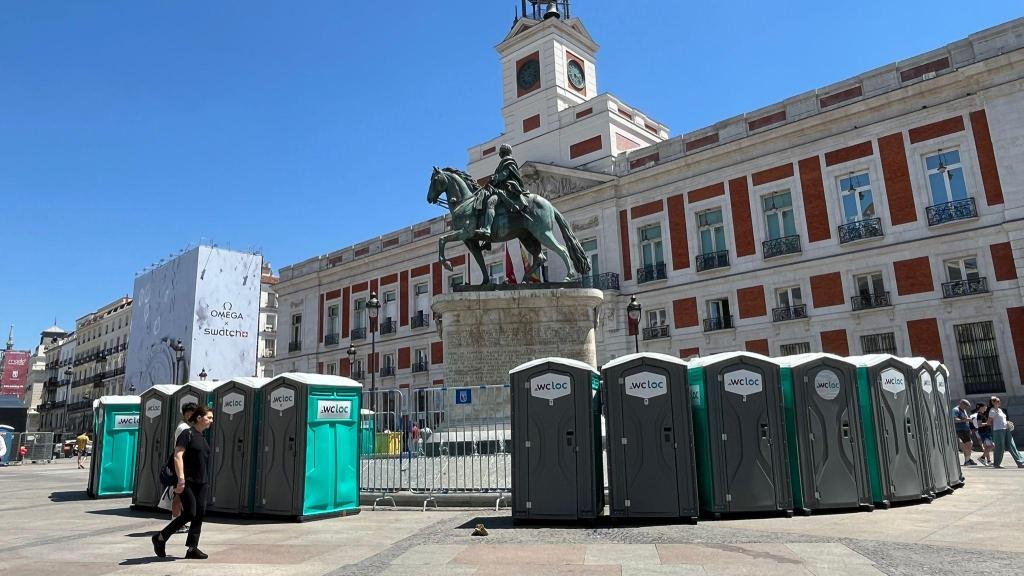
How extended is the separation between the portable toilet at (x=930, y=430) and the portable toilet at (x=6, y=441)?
104 ft

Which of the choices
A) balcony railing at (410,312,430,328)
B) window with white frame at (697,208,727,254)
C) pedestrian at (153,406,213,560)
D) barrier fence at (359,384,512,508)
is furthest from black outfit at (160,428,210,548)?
balcony railing at (410,312,430,328)

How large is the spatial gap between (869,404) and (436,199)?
9566 millimetres

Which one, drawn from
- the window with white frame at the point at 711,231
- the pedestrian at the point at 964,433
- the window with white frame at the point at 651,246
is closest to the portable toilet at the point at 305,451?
the pedestrian at the point at 964,433

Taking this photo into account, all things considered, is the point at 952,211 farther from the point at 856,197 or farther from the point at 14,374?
the point at 14,374

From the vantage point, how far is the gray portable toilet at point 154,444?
991 centimetres

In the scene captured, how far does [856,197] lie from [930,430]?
1966 centimetres

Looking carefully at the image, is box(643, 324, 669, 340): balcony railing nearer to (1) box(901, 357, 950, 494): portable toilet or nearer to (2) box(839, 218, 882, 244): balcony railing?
(2) box(839, 218, 882, 244): balcony railing

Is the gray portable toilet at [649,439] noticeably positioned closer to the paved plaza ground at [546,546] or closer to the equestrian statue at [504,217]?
the paved plaza ground at [546,546]

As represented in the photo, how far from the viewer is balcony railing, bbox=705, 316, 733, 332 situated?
92.4 feet

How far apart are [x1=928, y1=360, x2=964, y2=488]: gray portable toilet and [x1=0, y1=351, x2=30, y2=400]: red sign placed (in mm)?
63125

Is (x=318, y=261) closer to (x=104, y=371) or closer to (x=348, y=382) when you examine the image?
(x=104, y=371)

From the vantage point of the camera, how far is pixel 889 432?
26.5 ft

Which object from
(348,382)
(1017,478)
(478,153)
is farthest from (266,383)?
(478,153)

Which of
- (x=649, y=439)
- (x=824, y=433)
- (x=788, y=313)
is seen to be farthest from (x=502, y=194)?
(x=788, y=313)
